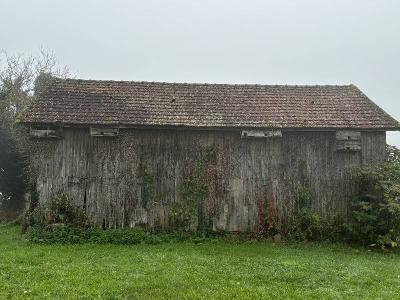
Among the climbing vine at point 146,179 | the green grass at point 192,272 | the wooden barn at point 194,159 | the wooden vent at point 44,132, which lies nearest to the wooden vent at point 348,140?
the wooden barn at point 194,159

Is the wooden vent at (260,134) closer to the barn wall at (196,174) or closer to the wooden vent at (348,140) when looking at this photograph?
the barn wall at (196,174)

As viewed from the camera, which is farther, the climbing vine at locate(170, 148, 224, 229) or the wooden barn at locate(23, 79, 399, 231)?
the climbing vine at locate(170, 148, 224, 229)

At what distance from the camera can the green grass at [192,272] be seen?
27.6 feet

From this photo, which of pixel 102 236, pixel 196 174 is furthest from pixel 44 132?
pixel 196 174

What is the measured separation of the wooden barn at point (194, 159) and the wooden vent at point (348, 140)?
37mm

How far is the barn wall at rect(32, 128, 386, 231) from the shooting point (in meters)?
15.5

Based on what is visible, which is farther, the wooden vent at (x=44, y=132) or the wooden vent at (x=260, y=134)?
the wooden vent at (x=260, y=134)

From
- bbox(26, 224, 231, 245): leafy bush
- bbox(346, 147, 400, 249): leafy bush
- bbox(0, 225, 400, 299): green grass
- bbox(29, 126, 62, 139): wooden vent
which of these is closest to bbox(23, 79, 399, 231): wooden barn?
bbox(29, 126, 62, 139): wooden vent

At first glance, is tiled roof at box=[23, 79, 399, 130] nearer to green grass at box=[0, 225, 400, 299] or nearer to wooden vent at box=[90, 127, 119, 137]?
wooden vent at box=[90, 127, 119, 137]

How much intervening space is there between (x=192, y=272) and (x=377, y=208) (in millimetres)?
8133

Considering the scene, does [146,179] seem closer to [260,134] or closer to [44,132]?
[44,132]

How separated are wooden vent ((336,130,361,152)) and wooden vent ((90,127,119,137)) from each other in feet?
26.8

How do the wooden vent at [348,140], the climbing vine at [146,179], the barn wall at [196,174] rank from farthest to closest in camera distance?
the wooden vent at [348,140]
the climbing vine at [146,179]
the barn wall at [196,174]

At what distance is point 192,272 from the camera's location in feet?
32.8
